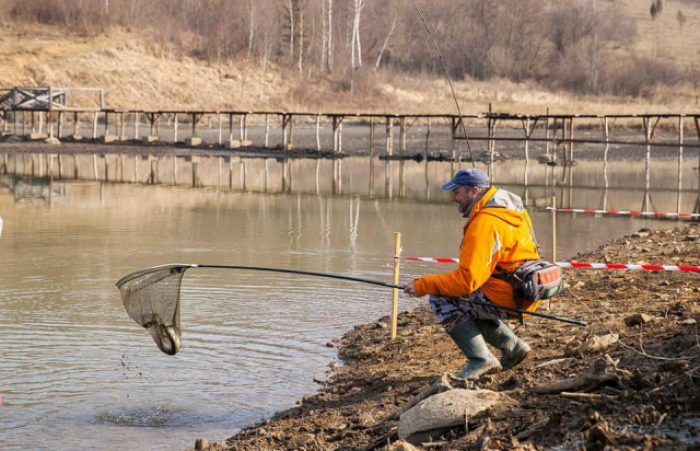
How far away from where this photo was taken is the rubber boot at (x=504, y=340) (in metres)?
6.57

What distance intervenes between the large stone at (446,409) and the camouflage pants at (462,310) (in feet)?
2.83

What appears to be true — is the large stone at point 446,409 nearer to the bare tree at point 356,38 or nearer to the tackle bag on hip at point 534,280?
the tackle bag on hip at point 534,280

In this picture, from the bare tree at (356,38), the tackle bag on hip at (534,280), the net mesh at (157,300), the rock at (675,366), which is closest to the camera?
the rock at (675,366)

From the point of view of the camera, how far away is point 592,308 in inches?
365

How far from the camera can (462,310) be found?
6.40 m

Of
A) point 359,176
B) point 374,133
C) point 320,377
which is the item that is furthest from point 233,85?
point 320,377

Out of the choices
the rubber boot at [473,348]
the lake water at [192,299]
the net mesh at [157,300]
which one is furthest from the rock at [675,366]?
the net mesh at [157,300]

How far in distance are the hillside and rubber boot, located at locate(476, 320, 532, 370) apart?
5620 cm

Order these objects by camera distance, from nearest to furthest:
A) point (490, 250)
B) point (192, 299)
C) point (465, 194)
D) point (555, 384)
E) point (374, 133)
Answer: point (555, 384), point (490, 250), point (465, 194), point (192, 299), point (374, 133)

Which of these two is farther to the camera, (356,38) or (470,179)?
(356,38)

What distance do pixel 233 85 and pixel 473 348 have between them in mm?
63254

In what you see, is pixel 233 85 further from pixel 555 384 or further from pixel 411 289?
pixel 555 384

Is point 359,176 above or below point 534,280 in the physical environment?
below

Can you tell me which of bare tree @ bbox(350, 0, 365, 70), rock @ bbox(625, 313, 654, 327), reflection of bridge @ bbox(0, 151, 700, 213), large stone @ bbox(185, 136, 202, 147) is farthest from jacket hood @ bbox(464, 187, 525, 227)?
bare tree @ bbox(350, 0, 365, 70)
